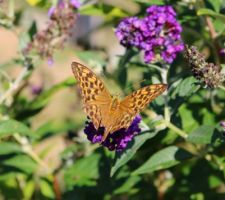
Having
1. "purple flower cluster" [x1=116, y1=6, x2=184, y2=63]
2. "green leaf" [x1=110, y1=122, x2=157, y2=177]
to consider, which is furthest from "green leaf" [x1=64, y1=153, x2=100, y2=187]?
"purple flower cluster" [x1=116, y1=6, x2=184, y2=63]

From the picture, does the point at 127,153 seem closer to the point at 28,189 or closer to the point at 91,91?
the point at 91,91

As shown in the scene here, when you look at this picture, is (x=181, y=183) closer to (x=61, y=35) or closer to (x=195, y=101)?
(x=195, y=101)

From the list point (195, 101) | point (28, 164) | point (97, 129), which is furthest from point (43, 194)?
point (97, 129)

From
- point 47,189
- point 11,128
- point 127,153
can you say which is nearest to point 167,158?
point 127,153

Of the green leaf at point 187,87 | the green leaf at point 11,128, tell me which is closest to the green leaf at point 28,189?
the green leaf at point 11,128

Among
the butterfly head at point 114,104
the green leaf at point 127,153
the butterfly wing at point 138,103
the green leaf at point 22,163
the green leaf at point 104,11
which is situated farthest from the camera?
the green leaf at point 104,11

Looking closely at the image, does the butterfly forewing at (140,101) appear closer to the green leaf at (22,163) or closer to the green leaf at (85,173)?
the green leaf at (85,173)
